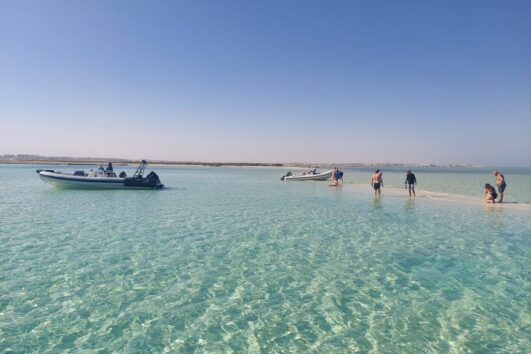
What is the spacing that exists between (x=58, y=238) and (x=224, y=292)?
7537 millimetres

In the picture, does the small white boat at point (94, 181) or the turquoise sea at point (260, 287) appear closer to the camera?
the turquoise sea at point (260, 287)

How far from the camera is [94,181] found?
29.0m

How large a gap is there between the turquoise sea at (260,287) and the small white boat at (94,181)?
15.1 metres

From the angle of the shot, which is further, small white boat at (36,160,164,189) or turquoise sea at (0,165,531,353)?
small white boat at (36,160,164,189)

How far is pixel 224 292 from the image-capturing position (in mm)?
7070

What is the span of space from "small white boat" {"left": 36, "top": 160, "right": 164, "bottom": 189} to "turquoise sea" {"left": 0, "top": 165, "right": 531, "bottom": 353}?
15131 millimetres

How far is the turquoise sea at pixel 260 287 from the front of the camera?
17.3 feet

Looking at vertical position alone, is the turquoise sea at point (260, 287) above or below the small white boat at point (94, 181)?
below

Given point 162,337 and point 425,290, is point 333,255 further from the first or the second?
point 162,337

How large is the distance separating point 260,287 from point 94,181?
2660 cm

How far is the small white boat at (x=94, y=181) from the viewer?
28.9 m

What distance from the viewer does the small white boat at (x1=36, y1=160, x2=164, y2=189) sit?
2888 cm

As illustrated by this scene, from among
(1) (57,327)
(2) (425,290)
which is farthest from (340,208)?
(1) (57,327)

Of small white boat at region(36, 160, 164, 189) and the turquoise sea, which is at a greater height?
small white boat at region(36, 160, 164, 189)
